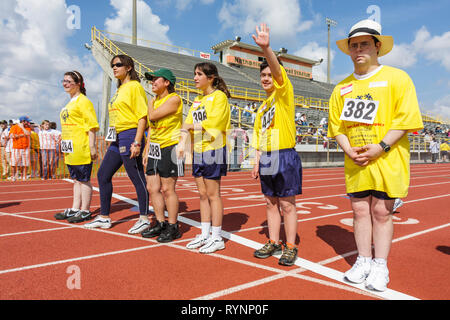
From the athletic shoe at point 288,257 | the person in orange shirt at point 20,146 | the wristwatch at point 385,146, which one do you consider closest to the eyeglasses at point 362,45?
the wristwatch at point 385,146

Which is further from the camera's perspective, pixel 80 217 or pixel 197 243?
pixel 80 217

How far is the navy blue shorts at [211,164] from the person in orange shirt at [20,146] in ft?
31.1

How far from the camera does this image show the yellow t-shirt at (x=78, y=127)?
15.0 feet

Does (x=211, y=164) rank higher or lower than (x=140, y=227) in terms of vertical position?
higher

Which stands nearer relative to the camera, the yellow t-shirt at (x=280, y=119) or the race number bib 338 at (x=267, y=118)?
the yellow t-shirt at (x=280, y=119)

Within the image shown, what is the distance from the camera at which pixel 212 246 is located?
3256 millimetres

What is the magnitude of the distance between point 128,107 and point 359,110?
2834 millimetres

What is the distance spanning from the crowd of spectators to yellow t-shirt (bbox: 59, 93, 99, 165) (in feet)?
23.0

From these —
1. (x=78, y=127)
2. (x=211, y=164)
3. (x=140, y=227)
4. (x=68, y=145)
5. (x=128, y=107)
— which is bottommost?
(x=140, y=227)

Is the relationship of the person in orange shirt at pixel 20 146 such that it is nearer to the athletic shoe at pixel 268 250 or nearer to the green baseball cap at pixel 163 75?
the green baseball cap at pixel 163 75

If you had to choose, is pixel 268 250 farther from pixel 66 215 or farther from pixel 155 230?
pixel 66 215

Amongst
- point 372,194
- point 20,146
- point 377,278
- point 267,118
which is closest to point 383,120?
point 372,194

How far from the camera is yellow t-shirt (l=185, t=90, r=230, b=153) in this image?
10.7 ft

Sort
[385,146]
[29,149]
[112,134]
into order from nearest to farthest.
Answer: [385,146]
[112,134]
[29,149]
